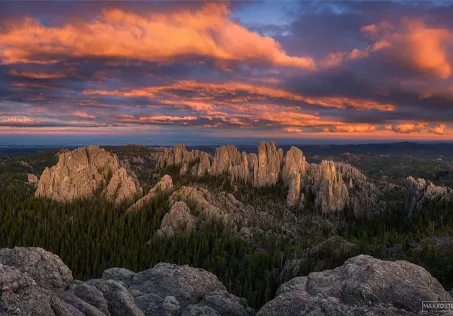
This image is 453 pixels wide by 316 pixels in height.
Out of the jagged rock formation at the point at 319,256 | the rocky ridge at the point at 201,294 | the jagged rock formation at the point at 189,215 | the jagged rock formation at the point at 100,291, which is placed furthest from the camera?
the jagged rock formation at the point at 189,215

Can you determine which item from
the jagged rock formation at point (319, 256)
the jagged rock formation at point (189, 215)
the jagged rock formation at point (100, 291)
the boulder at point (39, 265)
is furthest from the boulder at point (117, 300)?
the jagged rock formation at point (189, 215)

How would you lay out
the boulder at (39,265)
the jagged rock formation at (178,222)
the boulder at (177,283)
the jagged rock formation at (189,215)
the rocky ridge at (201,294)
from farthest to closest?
1. the jagged rock formation at (189,215)
2. the jagged rock formation at (178,222)
3. the boulder at (177,283)
4. the boulder at (39,265)
5. the rocky ridge at (201,294)

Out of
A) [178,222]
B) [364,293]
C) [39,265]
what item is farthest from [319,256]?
[178,222]

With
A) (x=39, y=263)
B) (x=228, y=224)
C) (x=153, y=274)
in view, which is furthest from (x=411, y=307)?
(x=228, y=224)

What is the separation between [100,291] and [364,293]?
1896cm

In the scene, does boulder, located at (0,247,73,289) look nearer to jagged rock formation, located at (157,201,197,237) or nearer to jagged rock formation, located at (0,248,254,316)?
jagged rock formation, located at (0,248,254,316)

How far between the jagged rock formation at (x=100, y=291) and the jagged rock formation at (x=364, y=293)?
5615 mm

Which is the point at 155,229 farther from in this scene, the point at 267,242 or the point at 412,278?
the point at 412,278

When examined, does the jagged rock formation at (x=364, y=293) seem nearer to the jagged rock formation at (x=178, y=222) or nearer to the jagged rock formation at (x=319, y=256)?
the jagged rock formation at (x=319, y=256)

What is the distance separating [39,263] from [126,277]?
12.3 metres

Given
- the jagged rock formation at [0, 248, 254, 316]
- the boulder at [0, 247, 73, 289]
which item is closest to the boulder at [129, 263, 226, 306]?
the jagged rock formation at [0, 248, 254, 316]

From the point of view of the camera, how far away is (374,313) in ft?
64.4

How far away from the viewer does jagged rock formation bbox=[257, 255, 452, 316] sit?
20391 mm

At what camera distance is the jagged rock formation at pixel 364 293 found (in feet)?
66.9
